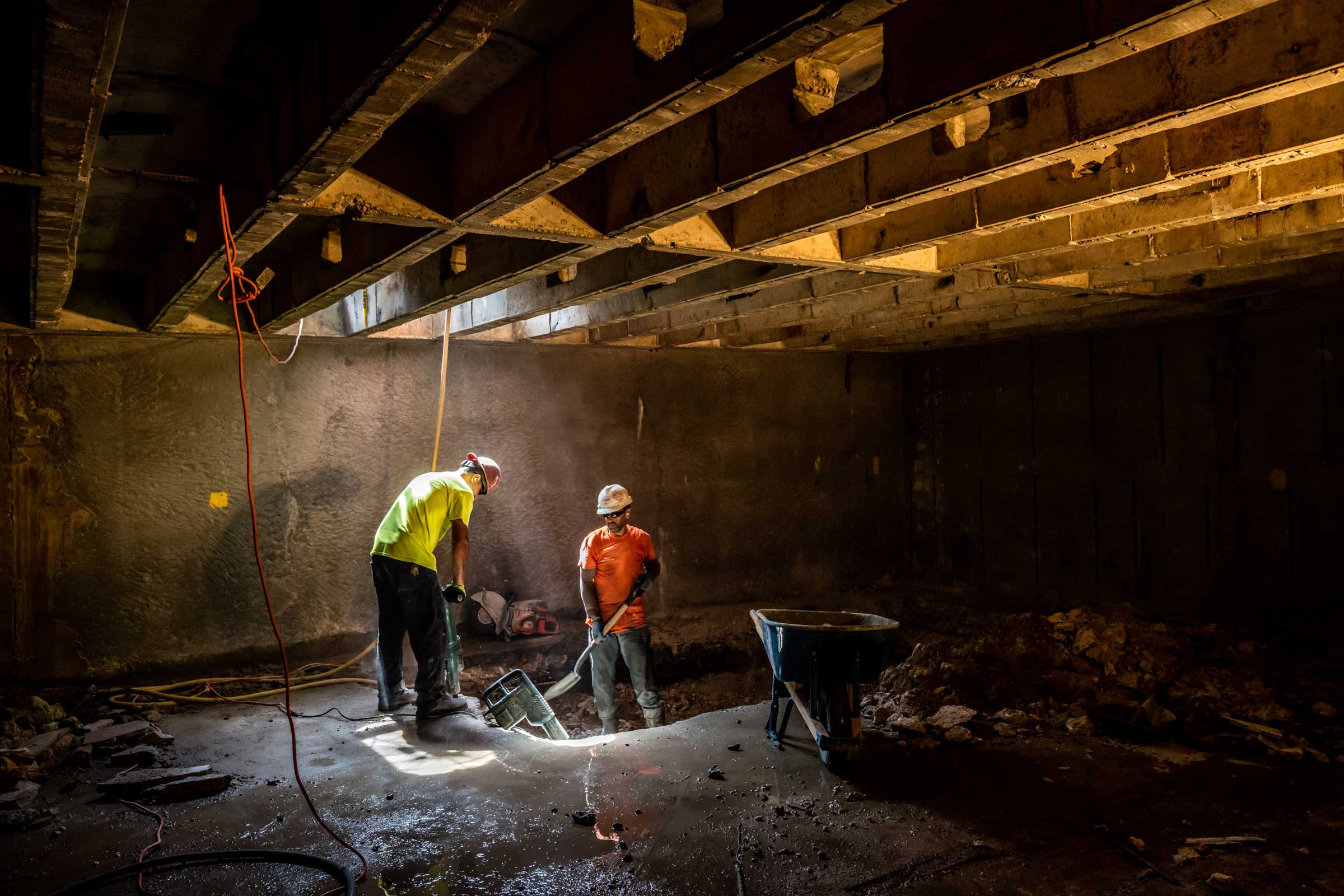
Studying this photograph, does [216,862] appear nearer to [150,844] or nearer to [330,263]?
[150,844]

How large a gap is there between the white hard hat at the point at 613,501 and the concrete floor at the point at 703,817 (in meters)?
1.64

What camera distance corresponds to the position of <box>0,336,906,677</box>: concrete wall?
564 centimetres

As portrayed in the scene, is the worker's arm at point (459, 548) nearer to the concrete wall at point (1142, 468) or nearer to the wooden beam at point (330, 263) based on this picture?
the wooden beam at point (330, 263)

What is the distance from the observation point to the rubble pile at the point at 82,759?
396cm

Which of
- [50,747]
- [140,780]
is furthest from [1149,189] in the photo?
[50,747]


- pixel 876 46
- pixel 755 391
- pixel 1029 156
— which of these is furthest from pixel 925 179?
pixel 755 391

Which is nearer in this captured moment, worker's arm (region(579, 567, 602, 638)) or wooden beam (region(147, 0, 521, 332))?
wooden beam (region(147, 0, 521, 332))

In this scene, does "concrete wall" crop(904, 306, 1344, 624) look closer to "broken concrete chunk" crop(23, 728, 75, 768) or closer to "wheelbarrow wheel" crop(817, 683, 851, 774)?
"wheelbarrow wheel" crop(817, 683, 851, 774)

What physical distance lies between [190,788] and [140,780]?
11.2 inches

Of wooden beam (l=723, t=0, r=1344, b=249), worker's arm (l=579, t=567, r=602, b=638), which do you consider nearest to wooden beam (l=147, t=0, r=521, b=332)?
wooden beam (l=723, t=0, r=1344, b=249)

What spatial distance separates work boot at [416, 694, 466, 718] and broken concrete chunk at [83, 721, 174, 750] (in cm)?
144

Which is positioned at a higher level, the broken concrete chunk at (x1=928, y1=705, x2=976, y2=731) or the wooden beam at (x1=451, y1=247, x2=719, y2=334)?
the wooden beam at (x1=451, y1=247, x2=719, y2=334)

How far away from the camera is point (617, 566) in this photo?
5.93 metres

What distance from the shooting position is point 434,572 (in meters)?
5.33
